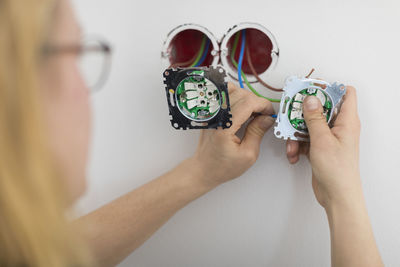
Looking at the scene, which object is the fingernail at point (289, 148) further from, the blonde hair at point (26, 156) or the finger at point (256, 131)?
the blonde hair at point (26, 156)

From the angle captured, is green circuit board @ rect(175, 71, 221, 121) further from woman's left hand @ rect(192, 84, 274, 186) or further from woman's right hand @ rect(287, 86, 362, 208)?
woman's right hand @ rect(287, 86, 362, 208)

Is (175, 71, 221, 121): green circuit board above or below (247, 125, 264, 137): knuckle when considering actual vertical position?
above

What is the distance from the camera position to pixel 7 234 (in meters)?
0.37

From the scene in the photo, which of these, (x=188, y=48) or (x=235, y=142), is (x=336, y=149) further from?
(x=188, y=48)

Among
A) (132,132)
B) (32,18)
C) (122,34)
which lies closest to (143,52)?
(122,34)

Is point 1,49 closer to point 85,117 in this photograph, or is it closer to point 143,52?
point 85,117

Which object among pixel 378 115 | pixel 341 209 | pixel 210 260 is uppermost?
pixel 378 115

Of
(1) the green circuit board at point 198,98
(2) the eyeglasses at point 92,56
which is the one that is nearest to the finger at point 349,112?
(1) the green circuit board at point 198,98

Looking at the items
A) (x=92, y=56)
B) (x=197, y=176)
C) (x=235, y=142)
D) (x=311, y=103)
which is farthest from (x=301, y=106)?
(x=92, y=56)

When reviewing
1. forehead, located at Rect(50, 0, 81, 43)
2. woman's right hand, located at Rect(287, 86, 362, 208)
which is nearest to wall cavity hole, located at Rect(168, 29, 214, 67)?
woman's right hand, located at Rect(287, 86, 362, 208)

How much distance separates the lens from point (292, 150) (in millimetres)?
676

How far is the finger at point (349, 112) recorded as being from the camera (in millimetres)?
618

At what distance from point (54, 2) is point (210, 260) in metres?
0.61

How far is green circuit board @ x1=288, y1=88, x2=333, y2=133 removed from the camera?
65 centimetres
